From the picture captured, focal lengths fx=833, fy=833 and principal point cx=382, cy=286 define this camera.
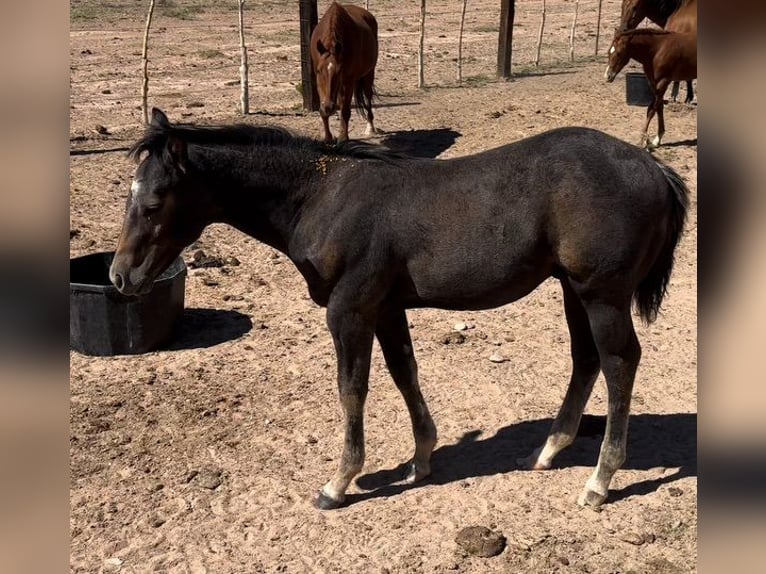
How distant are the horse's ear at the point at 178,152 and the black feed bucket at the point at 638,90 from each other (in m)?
11.2

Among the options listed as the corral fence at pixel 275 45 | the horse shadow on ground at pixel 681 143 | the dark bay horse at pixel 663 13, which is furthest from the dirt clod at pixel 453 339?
the dark bay horse at pixel 663 13

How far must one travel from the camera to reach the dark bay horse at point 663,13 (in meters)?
12.3

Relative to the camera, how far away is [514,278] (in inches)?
159

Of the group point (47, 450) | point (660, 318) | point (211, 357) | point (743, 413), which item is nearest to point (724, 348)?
point (743, 413)

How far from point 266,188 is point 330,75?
289 inches

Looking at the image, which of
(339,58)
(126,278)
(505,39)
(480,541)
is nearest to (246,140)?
(126,278)

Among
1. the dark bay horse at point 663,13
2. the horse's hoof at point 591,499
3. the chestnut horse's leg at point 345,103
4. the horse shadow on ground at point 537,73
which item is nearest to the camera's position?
the horse's hoof at point 591,499

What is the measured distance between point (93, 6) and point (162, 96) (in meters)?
13.7

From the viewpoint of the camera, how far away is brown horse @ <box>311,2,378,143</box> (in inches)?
437

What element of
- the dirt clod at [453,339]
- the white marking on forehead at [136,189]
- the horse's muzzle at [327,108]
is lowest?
the dirt clod at [453,339]

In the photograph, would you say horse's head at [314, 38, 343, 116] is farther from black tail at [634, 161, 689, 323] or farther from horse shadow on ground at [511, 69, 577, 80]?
black tail at [634, 161, 689, 323]

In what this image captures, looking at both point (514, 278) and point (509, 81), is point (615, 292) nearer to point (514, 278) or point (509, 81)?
point (514, 278)

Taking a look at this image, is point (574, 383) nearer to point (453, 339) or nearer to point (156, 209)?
point (453, 339)

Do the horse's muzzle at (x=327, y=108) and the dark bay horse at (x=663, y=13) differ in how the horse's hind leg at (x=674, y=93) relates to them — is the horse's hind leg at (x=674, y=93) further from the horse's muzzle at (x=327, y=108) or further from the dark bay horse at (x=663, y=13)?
the horse's muzzle at (x=327, y=108)
